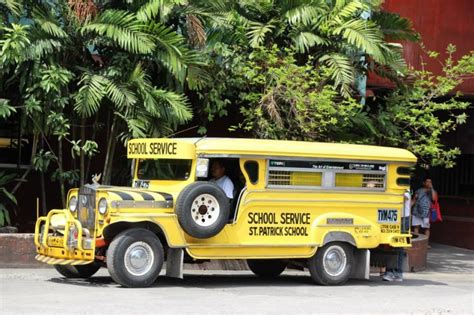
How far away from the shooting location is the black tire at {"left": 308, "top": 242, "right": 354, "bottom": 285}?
43.0ft

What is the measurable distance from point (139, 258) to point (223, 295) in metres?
1.20

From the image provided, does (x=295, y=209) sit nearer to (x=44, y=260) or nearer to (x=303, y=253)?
(x=303, y=253)

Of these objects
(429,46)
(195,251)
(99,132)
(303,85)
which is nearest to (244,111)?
(303,85)

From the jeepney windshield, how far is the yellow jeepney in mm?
14

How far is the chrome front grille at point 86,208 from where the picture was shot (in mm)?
11984

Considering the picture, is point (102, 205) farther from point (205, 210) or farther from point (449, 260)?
point (449, 260)

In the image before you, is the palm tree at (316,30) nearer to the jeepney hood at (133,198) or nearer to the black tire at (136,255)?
the jeepney hood at (133,198)

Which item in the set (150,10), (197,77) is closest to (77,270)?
(197,77)

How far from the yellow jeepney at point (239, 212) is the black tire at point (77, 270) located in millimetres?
15

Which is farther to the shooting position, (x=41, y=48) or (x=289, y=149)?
(x=41, y=48)

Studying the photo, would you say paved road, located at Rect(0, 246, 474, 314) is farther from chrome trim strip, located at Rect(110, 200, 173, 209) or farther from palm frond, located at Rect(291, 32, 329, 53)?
palm frond, located at Rect(291, 32, 329, 53)

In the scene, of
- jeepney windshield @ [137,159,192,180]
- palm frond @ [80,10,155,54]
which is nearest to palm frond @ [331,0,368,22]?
palm frond @ [80,10,155,54]

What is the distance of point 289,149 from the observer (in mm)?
12750

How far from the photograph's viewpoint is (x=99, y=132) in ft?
56.4
